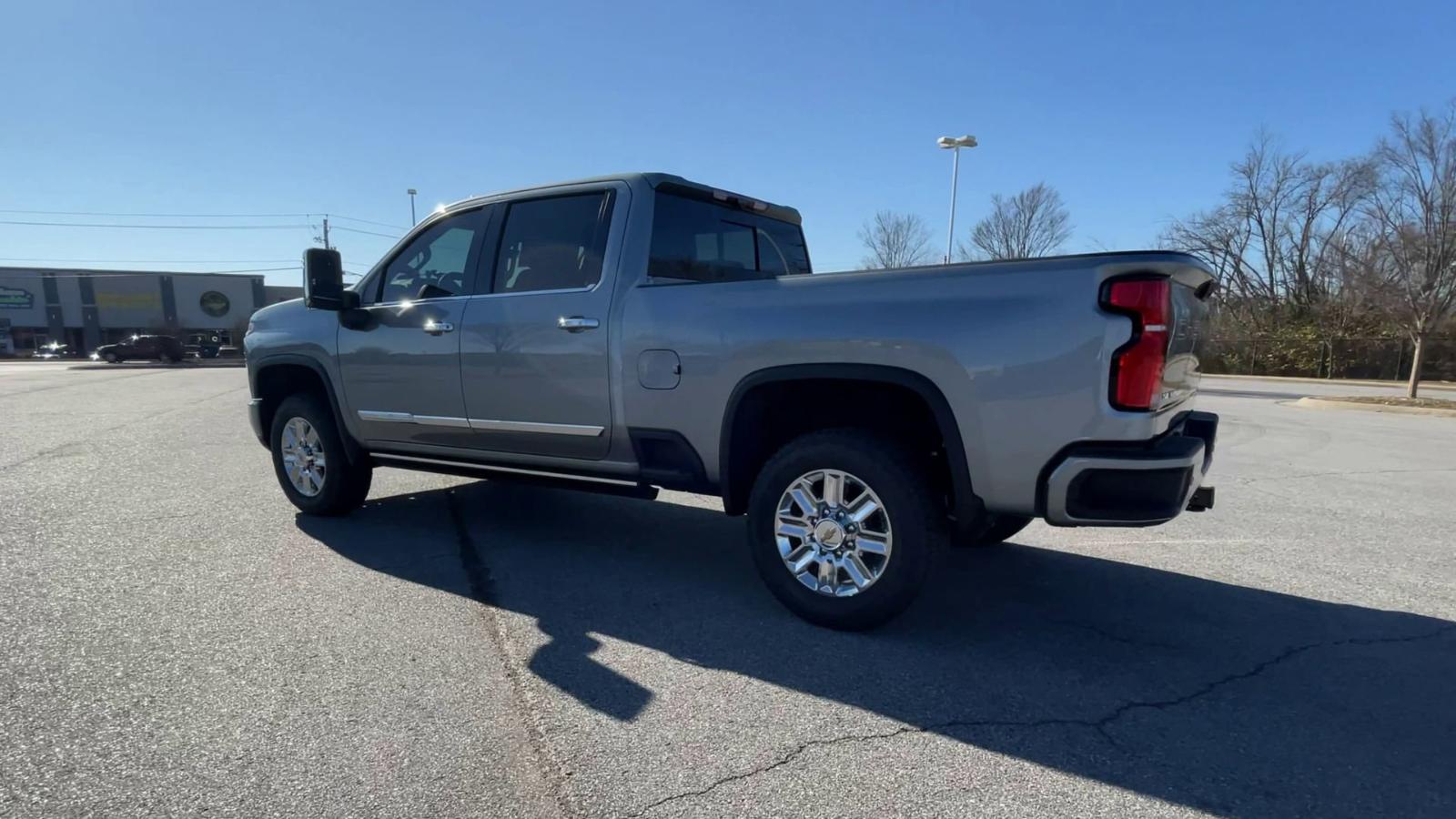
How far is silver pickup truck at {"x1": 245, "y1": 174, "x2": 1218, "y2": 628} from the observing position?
275 cm

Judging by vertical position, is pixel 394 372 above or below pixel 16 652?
above

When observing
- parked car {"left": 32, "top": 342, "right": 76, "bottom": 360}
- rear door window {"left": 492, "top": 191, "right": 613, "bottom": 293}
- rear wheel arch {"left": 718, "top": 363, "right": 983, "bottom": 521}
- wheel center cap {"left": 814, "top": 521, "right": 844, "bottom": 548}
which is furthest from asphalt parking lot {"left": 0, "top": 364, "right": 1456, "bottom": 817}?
parked car {"left": 32, "top": 342, "right": 76, "bottom": 360}

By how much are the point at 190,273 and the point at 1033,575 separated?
61874mm

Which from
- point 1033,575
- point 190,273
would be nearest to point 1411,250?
point 1033,575

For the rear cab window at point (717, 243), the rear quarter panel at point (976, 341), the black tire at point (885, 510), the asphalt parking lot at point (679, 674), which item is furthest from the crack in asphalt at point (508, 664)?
the rear cab window at point (717, 243)

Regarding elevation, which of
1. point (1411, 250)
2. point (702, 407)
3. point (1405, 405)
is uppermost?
point (1411, 250)

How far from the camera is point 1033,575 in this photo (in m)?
4.27

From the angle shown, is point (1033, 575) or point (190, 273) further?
point (190, 273)

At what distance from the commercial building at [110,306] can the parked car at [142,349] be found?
11.5m

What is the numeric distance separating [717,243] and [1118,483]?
2.58 m

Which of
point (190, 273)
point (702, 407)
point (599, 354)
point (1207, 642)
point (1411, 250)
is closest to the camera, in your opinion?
point (1207, 642)

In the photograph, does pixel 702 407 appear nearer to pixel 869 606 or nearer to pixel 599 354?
pixel 599 354

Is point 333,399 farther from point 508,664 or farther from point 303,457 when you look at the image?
point 508,664

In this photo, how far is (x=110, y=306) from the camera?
5141 cm
